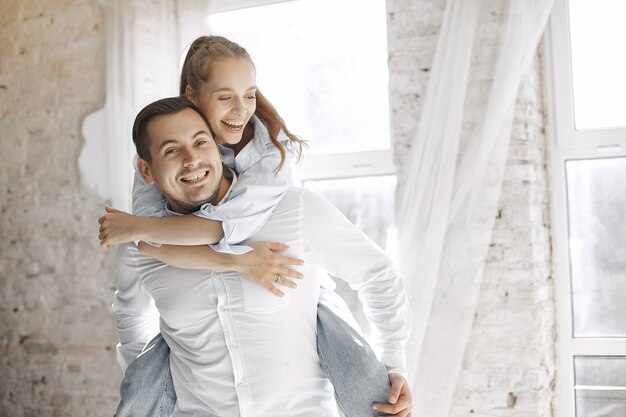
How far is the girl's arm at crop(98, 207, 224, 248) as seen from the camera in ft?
5.82

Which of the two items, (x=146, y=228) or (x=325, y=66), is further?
(x=325, y=66)

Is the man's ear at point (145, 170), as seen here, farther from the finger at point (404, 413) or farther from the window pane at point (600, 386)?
the window pane at point (600, 386)

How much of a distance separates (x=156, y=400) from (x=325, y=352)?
459 millimetres

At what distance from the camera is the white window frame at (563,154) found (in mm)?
2805

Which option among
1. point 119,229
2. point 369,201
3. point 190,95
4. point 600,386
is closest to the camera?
point 119,229

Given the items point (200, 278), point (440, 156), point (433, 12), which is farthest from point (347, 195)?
point (200, 278)

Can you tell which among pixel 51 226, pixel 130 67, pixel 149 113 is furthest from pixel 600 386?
pixel 51 226

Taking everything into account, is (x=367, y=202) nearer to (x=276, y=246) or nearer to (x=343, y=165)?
(x=343, y=165)

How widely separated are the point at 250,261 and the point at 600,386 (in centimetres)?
168

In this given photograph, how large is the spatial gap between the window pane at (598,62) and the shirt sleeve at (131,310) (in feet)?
5.85

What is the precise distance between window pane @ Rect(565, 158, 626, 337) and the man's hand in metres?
1.25

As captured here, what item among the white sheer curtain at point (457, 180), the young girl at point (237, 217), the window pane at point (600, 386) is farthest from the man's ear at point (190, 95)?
the window pane at point (600, 386)

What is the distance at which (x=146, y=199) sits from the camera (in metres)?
1.93

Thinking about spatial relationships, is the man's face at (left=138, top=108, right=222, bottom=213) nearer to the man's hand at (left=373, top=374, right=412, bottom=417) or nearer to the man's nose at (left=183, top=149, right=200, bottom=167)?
the man's nose at (left=183, top=149, right=200, bottom=167)
